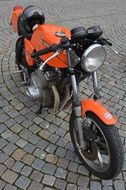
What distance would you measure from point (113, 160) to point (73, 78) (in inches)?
35.5

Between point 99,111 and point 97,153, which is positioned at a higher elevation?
point 99,111

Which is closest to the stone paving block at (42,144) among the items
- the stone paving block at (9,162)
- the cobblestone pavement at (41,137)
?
the cobblestone pavement at (41,137)

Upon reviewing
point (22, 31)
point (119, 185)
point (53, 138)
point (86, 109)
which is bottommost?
point (119, 185)

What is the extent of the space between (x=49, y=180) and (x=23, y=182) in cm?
29

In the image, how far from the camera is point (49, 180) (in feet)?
10.5

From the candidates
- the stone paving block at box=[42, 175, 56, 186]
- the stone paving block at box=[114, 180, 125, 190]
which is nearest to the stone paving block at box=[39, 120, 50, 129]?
the stone paving block at box=[42, 175, 56, 186]

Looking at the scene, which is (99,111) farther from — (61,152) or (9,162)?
(9,162)

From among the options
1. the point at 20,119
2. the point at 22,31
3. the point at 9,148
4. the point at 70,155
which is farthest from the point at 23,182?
the point at 22,31

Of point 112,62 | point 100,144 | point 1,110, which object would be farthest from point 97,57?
point 112,62

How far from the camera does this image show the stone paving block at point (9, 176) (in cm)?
319

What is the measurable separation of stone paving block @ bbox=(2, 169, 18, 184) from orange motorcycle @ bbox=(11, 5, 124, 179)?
30.2 inches

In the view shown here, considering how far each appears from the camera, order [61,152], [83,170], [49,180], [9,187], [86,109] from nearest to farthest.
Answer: [86,109], [9,187], [49,180], [83,170], [61,152]

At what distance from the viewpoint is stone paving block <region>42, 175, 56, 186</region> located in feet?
10.4

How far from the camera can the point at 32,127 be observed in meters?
3.99
